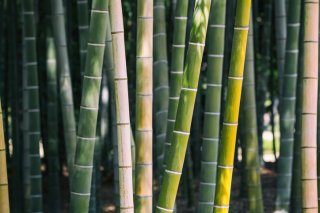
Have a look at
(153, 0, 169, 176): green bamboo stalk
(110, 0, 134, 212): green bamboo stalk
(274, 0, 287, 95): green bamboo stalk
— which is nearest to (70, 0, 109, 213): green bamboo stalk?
(110, 0, 134, 212): green bamboo stalk

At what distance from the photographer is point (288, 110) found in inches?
152

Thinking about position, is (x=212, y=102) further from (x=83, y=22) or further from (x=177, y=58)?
(x=83, y=22)

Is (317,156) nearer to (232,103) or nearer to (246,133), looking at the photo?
(232,103)

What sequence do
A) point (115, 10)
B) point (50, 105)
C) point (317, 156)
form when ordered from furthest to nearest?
point (50, 105), point (317, 156), point (115, 10)

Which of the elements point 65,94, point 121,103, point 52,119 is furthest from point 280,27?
point 121,103

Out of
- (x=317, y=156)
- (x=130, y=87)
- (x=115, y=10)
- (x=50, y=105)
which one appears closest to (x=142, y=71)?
(x=115, y=10)

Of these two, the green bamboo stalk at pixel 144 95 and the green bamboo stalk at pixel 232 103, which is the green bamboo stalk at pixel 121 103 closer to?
the green bamboo stalk at pixel 144 95

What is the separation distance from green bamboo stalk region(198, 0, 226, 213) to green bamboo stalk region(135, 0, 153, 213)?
1.19 ft

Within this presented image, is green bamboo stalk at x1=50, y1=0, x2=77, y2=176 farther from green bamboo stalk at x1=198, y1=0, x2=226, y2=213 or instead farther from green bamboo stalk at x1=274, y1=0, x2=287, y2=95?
green bamboo stalk at x1=274, y1=0, x2=287, y2=95

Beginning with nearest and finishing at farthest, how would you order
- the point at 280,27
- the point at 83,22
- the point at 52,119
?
the point at 83,22
the point at 280,27
the point at 52,119

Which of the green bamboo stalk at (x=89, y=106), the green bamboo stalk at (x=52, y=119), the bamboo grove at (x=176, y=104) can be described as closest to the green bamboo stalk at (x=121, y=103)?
the bamboo grove at (x=176, y=104)

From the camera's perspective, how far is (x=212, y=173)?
2.98 meters

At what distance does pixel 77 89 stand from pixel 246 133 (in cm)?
416

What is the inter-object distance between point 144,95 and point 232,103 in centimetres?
30
